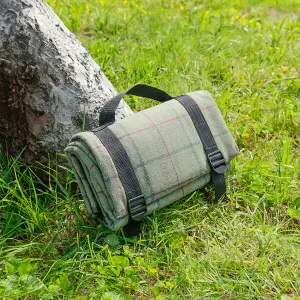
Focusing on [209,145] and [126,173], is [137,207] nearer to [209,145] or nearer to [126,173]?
[126,173]

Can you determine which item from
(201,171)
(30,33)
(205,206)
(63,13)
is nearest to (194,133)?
(201,171)

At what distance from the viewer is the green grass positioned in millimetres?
2383

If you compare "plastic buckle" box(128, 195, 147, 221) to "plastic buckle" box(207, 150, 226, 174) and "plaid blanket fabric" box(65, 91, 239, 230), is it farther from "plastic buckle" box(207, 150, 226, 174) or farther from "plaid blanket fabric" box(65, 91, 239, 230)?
"plastic buckle" box(207, 150, 226, 174)

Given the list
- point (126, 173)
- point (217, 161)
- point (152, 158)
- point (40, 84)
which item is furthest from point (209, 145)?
point (40, 84)

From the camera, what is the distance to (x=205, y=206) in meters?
2.81

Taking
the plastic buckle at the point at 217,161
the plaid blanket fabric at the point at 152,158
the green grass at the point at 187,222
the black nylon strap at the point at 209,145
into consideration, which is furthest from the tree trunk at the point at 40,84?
the plastic buckle at the point at 217,161

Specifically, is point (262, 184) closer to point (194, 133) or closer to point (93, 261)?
point (194, 133)

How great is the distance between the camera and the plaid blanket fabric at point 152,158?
2.44m

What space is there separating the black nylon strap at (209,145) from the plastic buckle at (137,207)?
0.47 m

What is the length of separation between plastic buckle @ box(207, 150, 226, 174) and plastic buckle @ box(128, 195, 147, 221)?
466 mm

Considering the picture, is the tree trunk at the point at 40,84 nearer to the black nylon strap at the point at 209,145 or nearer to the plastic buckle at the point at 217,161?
the black nylon strap at the point at 209,145

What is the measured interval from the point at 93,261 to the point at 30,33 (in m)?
1.22

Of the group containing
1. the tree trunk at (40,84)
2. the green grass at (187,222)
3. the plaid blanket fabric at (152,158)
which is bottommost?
the green grass at (187,222)

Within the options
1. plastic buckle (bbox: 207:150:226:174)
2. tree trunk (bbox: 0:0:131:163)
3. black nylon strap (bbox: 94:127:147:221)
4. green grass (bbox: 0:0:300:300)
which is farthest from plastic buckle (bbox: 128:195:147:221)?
tree trunk (bbox: 0:0:131:163)
